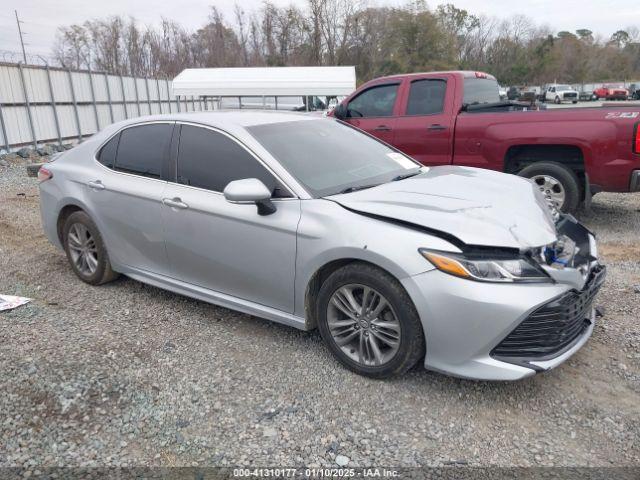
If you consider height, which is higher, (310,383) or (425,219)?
(425,219)

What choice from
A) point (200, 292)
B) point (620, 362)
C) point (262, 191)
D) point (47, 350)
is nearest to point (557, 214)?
point (620, 362)

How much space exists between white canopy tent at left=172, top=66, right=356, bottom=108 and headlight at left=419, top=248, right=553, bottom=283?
675 inches

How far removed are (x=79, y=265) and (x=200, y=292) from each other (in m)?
1.68

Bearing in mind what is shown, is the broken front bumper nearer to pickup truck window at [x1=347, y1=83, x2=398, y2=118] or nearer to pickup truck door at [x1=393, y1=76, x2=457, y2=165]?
pickup truck door at [x1=393, y1=76, x2=457, y2=165]

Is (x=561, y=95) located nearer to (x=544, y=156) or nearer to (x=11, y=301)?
(x=544, y=156)

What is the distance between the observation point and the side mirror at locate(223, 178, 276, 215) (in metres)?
3.12

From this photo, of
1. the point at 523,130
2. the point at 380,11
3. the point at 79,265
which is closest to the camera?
the point at 79,265

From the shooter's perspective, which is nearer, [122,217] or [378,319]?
[378,319]

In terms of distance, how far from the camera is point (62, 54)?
5381 cm

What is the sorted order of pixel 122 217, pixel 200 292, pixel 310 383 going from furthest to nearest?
pixel 122 217 → pixel 200 292 → pixel 310 383

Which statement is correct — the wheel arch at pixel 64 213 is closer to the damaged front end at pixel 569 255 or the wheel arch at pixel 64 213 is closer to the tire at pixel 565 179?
the damaged front end at pixel 569 255

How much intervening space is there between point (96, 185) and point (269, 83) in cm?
1585

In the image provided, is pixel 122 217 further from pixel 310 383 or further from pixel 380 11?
pixel 380 11

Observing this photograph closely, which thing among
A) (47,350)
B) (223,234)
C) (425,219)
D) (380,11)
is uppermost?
(380,11)
